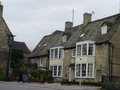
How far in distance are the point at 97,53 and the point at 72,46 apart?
6.99 meters

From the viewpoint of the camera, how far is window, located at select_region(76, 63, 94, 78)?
168 feet

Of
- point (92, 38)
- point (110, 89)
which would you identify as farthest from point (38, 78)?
point (110, 89)

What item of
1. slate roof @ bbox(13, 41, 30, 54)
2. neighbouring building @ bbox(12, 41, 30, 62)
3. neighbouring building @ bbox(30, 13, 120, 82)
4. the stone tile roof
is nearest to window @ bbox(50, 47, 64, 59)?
neighbouring building @ bbox(30, 13, 120, 82)

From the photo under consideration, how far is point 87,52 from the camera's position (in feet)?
169

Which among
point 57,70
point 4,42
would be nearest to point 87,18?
point 57,70

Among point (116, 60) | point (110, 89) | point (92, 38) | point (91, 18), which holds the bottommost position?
point (110, 89)

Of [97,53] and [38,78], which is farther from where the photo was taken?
[38,78]

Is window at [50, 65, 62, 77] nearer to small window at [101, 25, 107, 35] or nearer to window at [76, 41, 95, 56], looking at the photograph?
window at [76, 41, 95, 56]

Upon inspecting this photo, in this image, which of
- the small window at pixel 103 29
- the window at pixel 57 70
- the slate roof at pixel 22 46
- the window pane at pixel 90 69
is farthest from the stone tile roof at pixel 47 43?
the window pane at pixel 90 69

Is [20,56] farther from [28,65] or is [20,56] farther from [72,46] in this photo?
[72,46]

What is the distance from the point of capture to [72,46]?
56906mm

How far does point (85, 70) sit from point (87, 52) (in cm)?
270

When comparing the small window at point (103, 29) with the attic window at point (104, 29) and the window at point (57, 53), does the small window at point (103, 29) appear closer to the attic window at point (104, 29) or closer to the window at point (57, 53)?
the attic window at point (104, 29)

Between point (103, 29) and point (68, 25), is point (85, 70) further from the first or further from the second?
point (68, 25)
